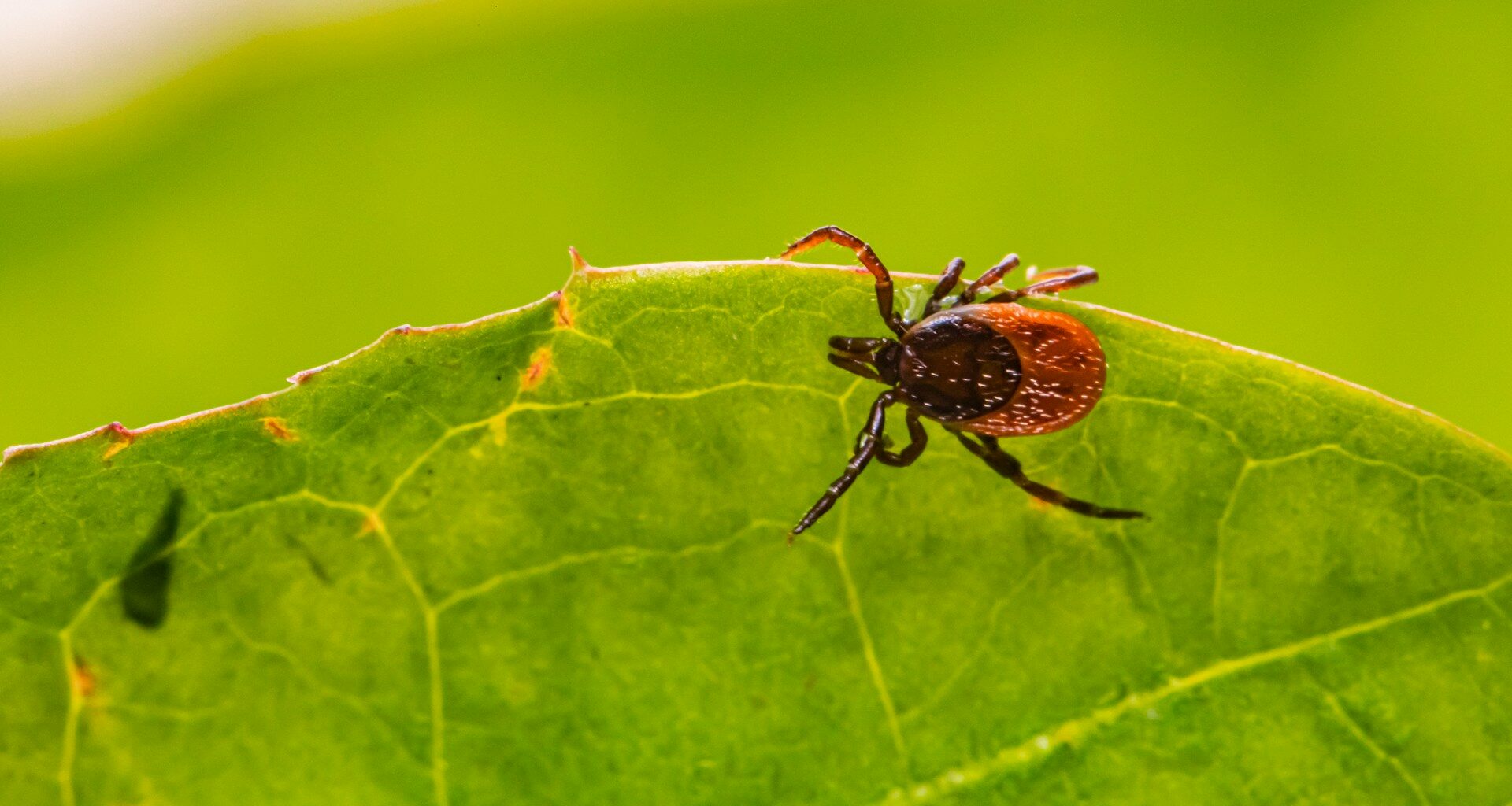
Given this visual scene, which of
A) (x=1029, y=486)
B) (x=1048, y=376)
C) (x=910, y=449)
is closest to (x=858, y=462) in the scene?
(x=910, y=449)

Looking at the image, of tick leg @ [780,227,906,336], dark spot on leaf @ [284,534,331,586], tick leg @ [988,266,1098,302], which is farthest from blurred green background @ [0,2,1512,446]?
dark spot on leaf @ [284,534,331,586]

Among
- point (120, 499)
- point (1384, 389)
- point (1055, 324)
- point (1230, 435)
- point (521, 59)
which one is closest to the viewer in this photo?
point (120, 499)

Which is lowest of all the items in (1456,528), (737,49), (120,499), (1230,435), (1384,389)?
(1384,389)

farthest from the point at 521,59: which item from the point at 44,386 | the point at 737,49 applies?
the point at 44,386

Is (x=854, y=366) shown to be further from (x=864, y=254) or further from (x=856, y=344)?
(x=864, y=254)

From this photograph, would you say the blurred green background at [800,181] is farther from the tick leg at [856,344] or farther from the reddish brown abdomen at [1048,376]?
the tick leg at [856,344]

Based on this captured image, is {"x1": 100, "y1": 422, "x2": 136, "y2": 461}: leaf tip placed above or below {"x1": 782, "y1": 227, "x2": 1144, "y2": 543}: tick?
above

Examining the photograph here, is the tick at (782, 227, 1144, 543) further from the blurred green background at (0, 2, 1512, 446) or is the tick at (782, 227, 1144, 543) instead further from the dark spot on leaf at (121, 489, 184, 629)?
the dark spot on leaf at (121, 489, 184, 629)

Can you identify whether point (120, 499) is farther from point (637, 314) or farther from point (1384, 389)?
point (1384, 389)
